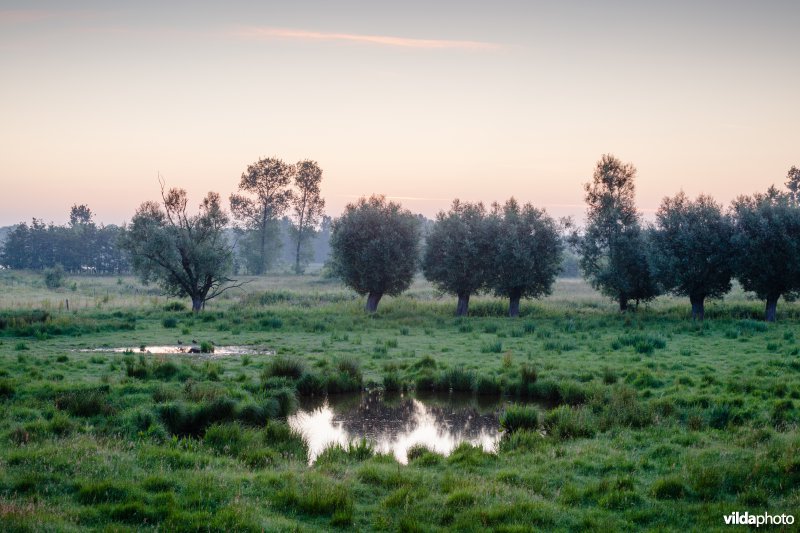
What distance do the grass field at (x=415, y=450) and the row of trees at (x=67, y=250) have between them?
102272 mm

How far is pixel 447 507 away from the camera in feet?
32.5

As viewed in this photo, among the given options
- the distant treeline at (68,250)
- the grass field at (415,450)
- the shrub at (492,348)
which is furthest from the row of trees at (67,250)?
the shrub at (492,348)

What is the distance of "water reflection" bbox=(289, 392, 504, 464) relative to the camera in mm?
16047

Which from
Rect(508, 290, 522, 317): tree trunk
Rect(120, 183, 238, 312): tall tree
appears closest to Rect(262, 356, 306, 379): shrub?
Rect(120, 183, 238, 312): tall tree

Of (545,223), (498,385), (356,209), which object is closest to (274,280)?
(356,209)

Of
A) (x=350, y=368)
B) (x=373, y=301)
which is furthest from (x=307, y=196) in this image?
(x=350, y=368)

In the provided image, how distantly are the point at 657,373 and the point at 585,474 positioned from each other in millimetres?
10985

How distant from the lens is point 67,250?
404 feet

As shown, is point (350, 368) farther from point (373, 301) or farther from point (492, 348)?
point (373, 301)

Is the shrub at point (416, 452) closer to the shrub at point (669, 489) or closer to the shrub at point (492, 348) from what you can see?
the shrub at point (669, 489)

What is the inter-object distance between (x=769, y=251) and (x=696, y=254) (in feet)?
15.1

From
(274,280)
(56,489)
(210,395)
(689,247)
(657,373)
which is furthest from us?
(274,280)

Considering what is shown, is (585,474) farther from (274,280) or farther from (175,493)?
(274,280)

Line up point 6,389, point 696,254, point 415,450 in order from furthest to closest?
point 696,254 → point 6,389 → point 415,450
